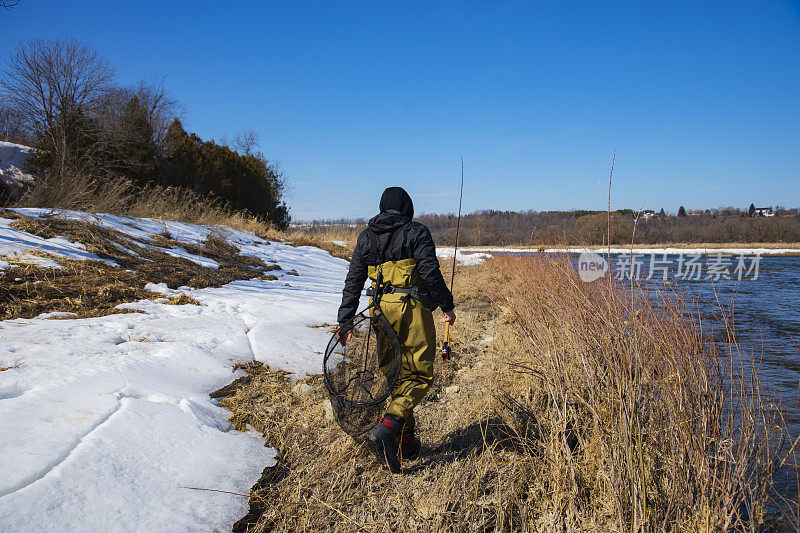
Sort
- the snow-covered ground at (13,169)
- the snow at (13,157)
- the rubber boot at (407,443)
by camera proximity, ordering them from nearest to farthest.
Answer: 1. the rubber boot at (407,443)
2. the snow-covered ground at (13,169)
3. the snow at (13,157)

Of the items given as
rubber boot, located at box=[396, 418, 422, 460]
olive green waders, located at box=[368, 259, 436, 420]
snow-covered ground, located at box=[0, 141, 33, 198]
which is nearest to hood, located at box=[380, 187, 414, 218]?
olive green waders, located at box=[368, 259, 436, 420]

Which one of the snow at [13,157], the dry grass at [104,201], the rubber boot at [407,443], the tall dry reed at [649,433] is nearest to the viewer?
the tall dry reed at [649,433]

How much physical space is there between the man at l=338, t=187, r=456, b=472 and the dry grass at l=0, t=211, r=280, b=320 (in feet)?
10.8

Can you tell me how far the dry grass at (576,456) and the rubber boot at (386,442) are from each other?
0.35ft

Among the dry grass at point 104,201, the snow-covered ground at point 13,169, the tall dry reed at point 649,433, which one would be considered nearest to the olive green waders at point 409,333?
the tall dry reed at point 649,433

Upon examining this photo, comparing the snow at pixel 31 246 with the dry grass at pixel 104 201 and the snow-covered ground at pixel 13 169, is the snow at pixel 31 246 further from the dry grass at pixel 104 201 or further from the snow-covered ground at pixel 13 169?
the snow-covered ground at pixel 13 169

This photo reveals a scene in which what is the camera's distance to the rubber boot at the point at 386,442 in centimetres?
265

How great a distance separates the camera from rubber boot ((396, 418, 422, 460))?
2.82 m

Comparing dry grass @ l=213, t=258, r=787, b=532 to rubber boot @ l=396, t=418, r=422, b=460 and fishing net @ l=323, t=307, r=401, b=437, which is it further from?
fishing net @ l=323, t=307, r=401, b=437

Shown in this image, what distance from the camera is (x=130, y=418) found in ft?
8.49

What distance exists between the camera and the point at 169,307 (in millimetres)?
5023

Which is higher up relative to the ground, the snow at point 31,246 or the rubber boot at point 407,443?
the snow at point 31,246

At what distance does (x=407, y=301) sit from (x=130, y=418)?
1.83 metres

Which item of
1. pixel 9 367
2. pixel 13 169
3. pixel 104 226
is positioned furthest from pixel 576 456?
pixel 13 169
